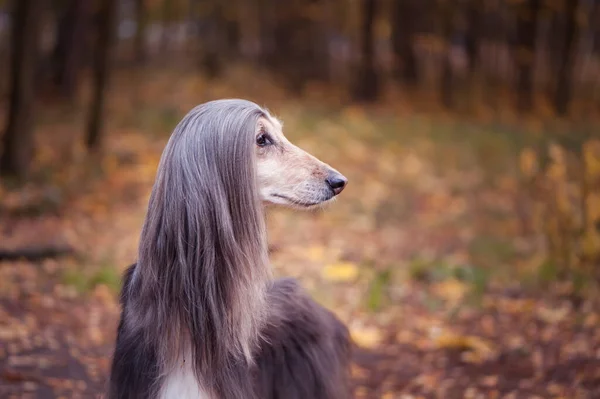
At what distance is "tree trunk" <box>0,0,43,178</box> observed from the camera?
11.9 m

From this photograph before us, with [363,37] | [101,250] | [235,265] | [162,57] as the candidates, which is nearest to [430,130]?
[363,37]

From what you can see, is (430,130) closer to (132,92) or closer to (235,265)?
(132,92)

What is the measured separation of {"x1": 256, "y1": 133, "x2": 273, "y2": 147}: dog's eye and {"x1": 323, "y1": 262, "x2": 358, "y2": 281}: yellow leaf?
5.48m

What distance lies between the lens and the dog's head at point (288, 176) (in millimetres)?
3471

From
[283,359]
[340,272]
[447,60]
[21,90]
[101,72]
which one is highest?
[447,60]

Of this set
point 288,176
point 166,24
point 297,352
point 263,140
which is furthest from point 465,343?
point 166,24

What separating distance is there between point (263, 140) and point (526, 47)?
21.2 meters

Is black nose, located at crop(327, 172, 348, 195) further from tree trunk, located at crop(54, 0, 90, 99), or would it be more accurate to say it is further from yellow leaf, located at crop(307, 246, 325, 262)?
tree trunk, located at crop(54, 0, 90, 99)

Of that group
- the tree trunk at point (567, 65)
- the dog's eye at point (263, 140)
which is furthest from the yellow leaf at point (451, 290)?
the tree trunk at point (567, 65)

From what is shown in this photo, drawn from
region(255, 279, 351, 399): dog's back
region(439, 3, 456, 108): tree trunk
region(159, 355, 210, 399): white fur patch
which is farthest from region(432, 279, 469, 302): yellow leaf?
region(439, 3, 456, 108): tree trunk

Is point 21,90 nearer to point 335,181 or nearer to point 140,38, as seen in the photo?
point 335,181

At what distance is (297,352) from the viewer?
12.7 ft

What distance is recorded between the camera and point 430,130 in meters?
18.2

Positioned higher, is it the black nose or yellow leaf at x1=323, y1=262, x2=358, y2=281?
the black nose
